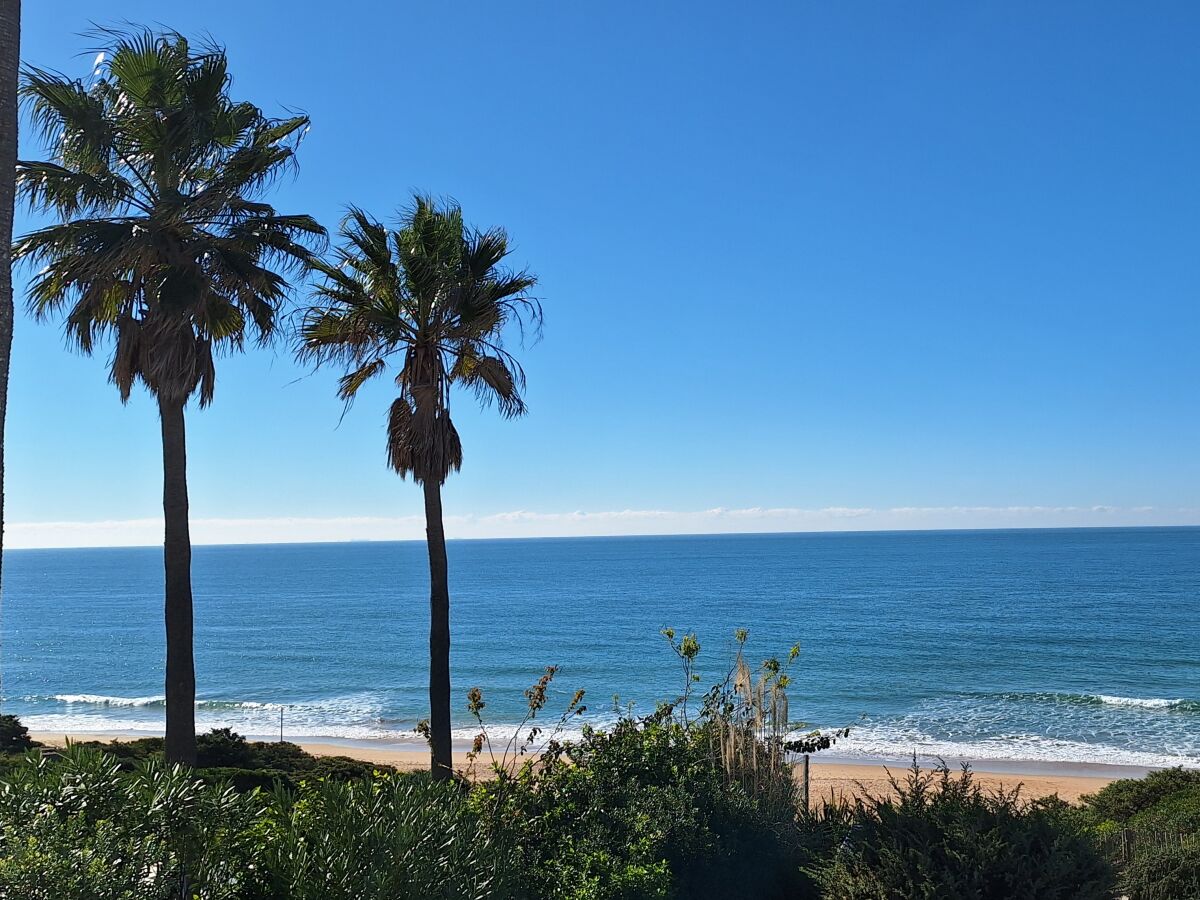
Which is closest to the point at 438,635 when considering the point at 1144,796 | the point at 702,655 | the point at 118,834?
the point at 118,834

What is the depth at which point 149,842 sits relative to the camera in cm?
422

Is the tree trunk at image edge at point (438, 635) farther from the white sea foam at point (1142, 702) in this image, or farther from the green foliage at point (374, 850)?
the white sea foam at point (1142, 702)

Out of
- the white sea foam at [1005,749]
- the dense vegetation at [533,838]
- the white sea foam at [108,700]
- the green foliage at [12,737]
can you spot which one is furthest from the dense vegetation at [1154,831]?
the white sea foam at [108,700]

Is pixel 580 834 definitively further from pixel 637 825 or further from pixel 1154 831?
pixel 1154 831

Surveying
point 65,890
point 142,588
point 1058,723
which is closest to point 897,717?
point 1058,723

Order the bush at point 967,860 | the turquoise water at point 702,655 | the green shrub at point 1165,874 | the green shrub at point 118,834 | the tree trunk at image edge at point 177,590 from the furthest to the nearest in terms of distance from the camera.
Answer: the turquoise water at point 702,655, the tree trunk at image edge at point 177,590, the green shrub at point 1165,874, the bush at point 967,860, the green shrub at point 118,834

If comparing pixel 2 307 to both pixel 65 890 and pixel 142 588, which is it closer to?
pixel 65 890

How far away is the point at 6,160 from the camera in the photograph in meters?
5.85

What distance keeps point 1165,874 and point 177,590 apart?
447 inches

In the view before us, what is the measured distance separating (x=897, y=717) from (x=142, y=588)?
108447mm

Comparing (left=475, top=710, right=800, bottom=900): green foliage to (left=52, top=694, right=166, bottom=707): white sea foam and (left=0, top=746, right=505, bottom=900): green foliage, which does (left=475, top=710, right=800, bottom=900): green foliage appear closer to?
(left=0, top=746, right=505, bottom=900): green foliage

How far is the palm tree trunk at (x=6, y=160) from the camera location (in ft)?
18.4

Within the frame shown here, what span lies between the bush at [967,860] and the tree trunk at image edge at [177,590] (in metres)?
8.36

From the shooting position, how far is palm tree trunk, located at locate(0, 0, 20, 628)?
561 cm
